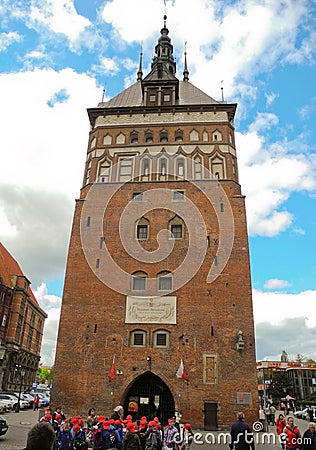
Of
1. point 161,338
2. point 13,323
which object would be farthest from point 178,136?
point 13,323

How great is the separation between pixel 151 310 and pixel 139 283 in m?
1.70

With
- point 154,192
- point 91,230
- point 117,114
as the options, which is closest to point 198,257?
point 154,192

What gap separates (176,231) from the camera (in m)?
22.6

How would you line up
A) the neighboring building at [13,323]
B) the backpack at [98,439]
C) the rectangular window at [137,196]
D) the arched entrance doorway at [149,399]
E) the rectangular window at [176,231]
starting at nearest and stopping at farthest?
1. the backpack at [98,439]
2. the arched entrance doorway at [149,399]
3. the rectangular window at [176,231]
4. the rectangular window at [137,196]
5. the neighboring building at [13,323]

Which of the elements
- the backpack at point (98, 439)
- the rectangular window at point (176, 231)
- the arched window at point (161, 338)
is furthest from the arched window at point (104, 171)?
the backpack at point (98, 439)

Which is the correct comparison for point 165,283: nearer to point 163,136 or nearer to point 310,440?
point 163,136

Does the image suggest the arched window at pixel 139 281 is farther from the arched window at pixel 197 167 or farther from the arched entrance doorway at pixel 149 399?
the arched window at pixel 197 167

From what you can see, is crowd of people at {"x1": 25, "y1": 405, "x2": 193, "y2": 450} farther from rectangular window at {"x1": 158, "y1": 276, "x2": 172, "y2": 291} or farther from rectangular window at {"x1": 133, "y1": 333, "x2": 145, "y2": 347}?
rectangular window at {"x1": 158, "y1": 276, "x2": 172, "y2": 291}

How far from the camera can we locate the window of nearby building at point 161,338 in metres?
19.9

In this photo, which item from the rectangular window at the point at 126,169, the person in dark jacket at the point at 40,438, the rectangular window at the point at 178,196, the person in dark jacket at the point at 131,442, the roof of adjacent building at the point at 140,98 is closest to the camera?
the person in dark jacket at the point at 40,438

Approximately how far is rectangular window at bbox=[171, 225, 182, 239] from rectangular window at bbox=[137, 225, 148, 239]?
5.08 feet

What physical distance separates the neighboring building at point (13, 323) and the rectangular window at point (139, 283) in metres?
19.7

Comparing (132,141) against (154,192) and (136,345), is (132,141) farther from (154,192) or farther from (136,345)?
(136,345)

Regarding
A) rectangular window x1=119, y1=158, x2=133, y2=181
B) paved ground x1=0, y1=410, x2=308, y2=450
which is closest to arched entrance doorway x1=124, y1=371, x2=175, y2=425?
paved ground x1=0, y1=410, x2=308, y2=450
